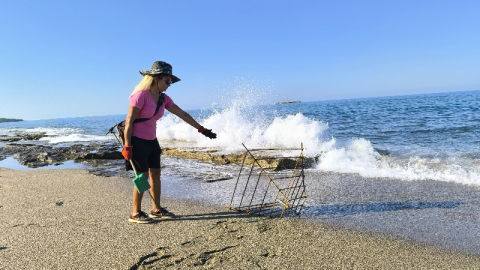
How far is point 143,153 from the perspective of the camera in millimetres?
3479

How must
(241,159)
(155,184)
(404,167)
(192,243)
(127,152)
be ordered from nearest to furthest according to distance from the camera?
(192,243) → (127,152) → (155,184) → (404,167) → (241,159)

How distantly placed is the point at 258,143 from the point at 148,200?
6.85m

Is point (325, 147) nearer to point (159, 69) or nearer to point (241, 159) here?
point (241, 159)

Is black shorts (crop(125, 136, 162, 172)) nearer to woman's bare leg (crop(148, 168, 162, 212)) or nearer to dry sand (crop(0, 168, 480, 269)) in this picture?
woman's bare leg (crop(148, 168, 162, 212))

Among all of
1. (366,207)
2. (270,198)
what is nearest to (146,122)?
(270,198)

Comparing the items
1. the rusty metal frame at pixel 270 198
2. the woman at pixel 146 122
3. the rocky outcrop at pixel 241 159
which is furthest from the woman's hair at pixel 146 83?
the rocky outcrop at pixel 241 159

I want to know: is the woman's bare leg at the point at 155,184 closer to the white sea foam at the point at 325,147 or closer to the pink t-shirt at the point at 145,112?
the pink t-shirt at the point at 145,112

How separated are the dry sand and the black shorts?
69cm

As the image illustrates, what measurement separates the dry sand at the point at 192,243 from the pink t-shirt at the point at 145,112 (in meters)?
1.07

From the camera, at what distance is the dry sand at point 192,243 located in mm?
2531

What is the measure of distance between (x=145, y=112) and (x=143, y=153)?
486 millimetres

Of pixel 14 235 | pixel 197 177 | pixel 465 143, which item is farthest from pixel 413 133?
pixel 14 235

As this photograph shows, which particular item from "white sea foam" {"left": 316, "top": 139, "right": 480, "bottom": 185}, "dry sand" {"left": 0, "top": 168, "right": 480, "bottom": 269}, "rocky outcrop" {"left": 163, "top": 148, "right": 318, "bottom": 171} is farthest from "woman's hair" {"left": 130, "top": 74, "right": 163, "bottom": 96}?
"white sea foam" {"left": 316, "top": 139, "right": 480, "bottom": 185}

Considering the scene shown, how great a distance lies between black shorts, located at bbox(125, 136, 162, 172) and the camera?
3.44 meters
